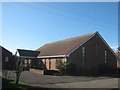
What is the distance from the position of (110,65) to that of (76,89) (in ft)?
64.1

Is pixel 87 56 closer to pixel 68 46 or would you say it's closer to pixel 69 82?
pixel 68 46

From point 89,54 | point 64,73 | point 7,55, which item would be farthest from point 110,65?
point 7,55

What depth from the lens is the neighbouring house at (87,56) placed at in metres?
23.9

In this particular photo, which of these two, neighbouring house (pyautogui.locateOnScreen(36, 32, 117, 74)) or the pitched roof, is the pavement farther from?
the pitched roof

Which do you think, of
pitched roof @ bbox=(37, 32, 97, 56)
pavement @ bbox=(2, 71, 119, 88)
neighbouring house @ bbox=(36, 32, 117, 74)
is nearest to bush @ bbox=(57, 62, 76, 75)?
neighbouring house @ bbox=(36, 32, 117, 74)

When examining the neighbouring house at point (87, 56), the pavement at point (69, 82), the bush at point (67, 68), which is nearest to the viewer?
the pavement at point (69, 82)

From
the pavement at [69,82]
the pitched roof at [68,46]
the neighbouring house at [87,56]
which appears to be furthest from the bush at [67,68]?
the pavement at [69,82]

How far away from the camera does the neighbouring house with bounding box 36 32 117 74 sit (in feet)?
78.4

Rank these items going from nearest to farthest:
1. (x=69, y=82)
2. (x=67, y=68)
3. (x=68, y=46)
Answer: (x=69, y=82), (x=67, y=68), (x=68, y=46)

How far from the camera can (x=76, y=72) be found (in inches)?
928

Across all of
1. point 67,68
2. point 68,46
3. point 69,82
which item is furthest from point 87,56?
point 69,82

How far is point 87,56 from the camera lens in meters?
25.4

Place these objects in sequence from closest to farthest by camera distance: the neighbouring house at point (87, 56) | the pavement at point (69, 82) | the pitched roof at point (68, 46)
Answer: the pavement at point (69, 82)
the neighbouring house at point (87, 56)
the pitched roof at point (68, 46)

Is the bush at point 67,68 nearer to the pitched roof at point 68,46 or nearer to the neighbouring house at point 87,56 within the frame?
the neighbouring house at point 87,56
